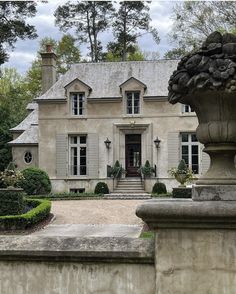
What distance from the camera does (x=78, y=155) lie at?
29.7 metres

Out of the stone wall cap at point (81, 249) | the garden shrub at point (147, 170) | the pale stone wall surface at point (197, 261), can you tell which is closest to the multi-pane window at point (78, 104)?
the garden shrub at point (147, 170)

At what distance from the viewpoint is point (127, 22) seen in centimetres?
4347

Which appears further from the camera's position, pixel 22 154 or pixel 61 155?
pixel 22 154

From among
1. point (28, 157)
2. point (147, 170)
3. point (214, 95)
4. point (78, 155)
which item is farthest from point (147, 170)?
point (214, 95)

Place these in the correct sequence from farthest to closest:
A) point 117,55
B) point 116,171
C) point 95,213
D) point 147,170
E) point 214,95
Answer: point 117,55 → point 116,171 → point 147,170 → point 95,213 → point 214,95

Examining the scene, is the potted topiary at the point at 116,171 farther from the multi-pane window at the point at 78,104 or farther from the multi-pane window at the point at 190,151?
the multi-pane window at the point at 78,104

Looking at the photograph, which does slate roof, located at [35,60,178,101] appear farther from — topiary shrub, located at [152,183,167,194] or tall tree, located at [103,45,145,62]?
tall tree, located at [103,45,145,62]

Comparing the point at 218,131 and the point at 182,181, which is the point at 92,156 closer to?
the point at 182,181

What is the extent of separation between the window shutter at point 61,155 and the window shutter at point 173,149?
6.00 meters

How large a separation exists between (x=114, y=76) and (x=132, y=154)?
489 cm

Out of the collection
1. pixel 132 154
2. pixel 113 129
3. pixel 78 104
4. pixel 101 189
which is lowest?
pixel 101 189

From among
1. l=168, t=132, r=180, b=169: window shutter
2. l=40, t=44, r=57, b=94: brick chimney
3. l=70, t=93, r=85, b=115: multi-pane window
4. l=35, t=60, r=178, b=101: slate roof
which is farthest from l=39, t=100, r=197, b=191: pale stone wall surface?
l=40, t=44, r=57, b=94: brick chimney

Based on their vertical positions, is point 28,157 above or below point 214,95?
above

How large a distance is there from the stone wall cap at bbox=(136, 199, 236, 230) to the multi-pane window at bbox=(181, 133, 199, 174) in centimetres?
2578
